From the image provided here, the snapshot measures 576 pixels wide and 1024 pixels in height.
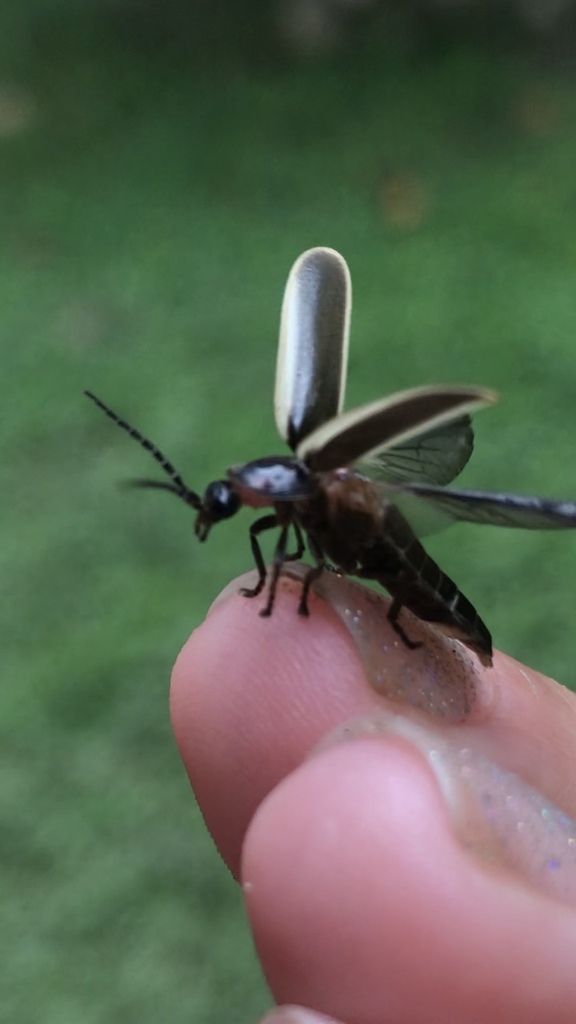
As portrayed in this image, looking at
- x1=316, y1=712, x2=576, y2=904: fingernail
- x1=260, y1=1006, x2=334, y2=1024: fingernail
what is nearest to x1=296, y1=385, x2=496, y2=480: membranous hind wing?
x1=316, y1=712, x2=576, y2=904: fingernail

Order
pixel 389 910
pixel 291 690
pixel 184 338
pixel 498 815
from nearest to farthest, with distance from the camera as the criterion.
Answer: pixel 389 910
pixel 498 815
pixel 291 690
pixel 184 338

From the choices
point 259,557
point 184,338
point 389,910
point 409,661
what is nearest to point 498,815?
point 389,910

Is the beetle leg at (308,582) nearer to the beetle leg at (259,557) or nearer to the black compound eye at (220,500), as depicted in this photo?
the beetle leg at (259,557)

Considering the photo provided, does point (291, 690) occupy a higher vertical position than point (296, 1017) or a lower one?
higher

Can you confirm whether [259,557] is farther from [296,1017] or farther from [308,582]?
[296,1017]

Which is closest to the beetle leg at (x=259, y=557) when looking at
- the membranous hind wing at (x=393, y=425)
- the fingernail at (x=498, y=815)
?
the membranous hind wing at (x=393, y=425)

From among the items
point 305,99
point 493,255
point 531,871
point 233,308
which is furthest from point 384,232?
point 531,871
